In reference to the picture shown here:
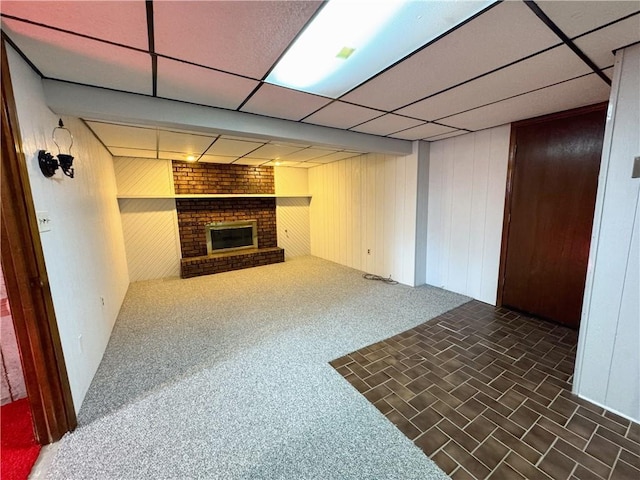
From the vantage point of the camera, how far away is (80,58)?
61.6 inches

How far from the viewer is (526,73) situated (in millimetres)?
1821

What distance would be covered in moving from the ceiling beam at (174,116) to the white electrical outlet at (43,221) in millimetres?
875

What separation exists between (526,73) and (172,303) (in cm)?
452

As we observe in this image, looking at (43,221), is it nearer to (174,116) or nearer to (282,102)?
(174,116)

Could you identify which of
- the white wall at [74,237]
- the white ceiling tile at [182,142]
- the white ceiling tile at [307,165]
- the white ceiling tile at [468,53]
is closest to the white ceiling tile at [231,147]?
the white ceiling tile at [182,142]

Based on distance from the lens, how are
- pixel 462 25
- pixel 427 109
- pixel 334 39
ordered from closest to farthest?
pixel 462 25, pixel 334 39, pixel 427 109

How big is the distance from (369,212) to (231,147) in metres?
2.59

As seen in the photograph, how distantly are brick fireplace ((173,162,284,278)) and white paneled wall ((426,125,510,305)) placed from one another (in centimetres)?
340

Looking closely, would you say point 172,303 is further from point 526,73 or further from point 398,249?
point 526,73

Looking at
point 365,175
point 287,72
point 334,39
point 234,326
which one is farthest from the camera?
point 365,175

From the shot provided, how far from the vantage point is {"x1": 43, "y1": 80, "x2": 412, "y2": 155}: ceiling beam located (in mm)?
1892

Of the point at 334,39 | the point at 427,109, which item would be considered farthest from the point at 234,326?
the point at 427,109

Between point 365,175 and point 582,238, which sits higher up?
point 365,175

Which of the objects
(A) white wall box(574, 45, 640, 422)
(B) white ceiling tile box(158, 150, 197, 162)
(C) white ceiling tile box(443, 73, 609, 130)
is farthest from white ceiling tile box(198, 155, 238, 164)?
(A) white wall box(574, 45, 640, 422)
